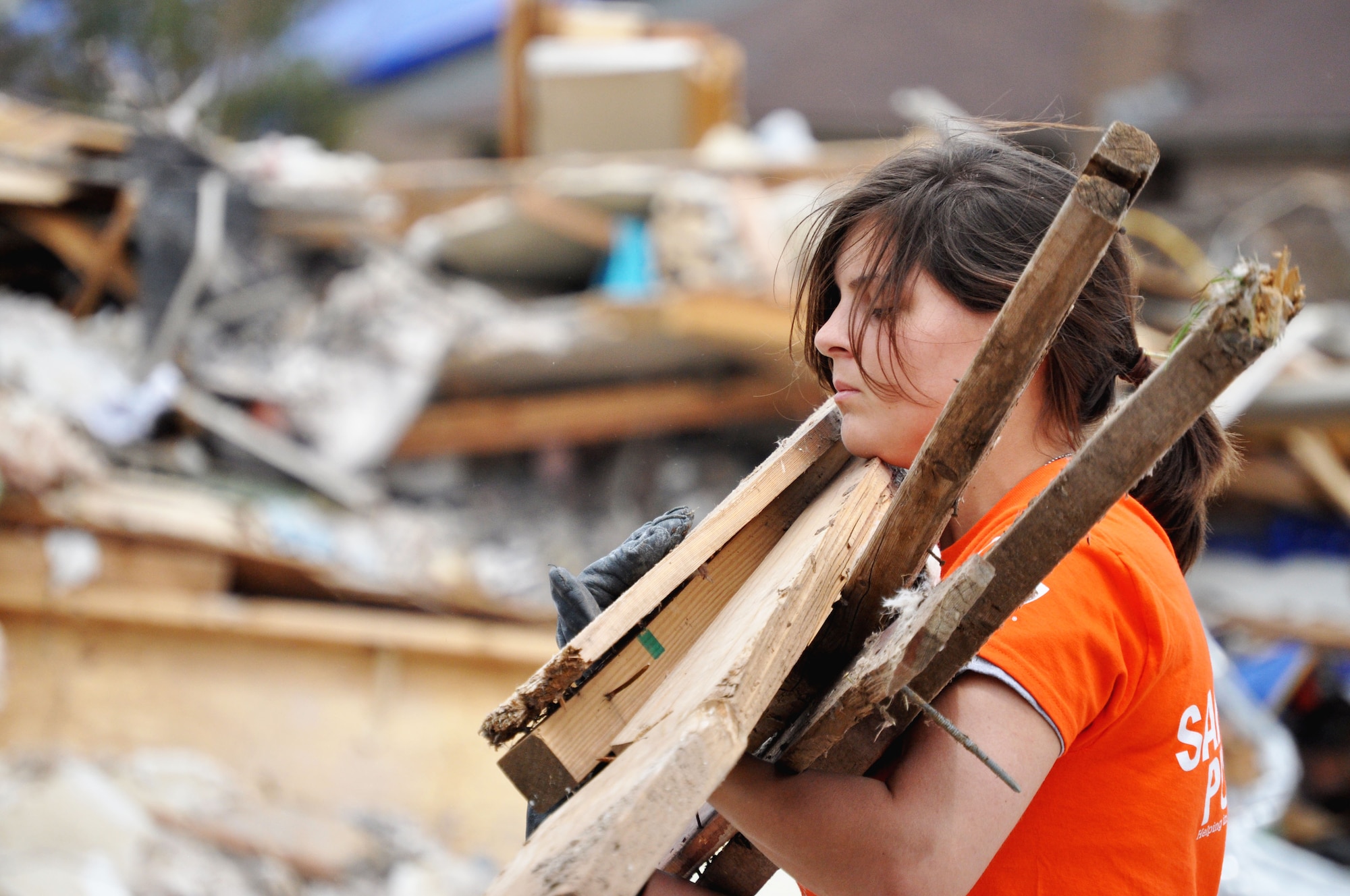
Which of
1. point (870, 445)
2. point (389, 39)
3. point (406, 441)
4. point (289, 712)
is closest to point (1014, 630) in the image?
point (870, 445)

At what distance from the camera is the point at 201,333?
21.1ft

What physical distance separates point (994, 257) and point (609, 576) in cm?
50

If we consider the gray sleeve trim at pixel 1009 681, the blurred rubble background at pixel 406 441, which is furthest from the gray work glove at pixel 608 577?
the blurred rubble background at pixel 406 441

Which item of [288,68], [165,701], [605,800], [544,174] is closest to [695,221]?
[544,174]

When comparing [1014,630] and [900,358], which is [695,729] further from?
[900,358]

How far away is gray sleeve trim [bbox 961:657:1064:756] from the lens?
36.8 inches

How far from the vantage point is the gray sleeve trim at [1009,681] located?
936mm

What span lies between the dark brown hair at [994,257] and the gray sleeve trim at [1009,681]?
0.31 meters

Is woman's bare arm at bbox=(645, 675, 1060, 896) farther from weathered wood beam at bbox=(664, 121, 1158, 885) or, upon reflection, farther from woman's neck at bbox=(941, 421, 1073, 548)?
woman's neck at bbox=(941, 421, 1073, 548)

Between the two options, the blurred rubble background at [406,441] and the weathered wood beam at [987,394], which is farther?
the blurred rubble background at [406,441]

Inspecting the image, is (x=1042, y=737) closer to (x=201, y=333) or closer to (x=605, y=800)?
(x=605, y=800)

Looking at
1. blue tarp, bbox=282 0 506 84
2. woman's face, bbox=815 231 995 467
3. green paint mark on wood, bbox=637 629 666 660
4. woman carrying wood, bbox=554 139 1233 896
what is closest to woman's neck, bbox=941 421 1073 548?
woman carrying wood, bbox=554 139 1233 896

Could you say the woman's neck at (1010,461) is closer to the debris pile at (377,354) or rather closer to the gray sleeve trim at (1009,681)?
the gray sleeve trim at (1009,681)

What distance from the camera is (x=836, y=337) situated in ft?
3.79
